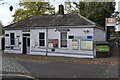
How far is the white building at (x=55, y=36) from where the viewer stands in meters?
24.6

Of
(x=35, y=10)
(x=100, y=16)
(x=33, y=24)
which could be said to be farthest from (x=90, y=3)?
(x=33, y=24)

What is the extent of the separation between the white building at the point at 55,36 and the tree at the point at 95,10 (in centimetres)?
1573

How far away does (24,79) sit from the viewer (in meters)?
9.66

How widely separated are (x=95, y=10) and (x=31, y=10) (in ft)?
39.8

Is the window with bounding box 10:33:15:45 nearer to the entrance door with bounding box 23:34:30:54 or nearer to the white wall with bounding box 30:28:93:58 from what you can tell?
the entrance door with bounding box 23:34:30:54

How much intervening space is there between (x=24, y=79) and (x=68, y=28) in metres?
16.3

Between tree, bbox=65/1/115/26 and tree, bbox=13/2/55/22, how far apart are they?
4.13 m

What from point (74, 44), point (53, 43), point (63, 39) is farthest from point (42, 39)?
point (74, 44)

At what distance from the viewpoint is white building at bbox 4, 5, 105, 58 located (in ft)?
80.7

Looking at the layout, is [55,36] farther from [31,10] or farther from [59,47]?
[31,10]

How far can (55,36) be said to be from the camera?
26.5 m

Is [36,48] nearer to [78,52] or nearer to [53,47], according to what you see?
[53,47]

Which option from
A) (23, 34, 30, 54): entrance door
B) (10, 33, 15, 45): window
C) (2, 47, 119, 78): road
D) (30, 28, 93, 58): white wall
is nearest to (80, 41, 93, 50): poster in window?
(30, 28, 93, 58): white wall

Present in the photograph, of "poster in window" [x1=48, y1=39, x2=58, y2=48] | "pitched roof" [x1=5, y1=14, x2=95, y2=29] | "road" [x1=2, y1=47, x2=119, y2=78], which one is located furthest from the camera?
"poster in window" [x1=48, y1=39, x2=58, y2=48]
